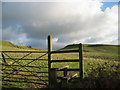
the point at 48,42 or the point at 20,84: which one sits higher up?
the point at 48,42

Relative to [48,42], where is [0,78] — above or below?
below

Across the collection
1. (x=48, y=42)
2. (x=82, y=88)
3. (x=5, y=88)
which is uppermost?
(x=48, y=42)

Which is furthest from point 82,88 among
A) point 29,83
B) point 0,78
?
point 0,78

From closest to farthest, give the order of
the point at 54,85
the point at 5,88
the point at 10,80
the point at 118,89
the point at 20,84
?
the point at 118,89 → the point at 54,85 → the point at 5,88 → the point at 20,84 → the point at 10,80

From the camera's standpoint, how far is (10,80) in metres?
10.7

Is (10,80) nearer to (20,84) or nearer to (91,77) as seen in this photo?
(20,84)

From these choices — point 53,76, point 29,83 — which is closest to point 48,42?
point 53,76

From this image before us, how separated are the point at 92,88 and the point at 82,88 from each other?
17.1 inches

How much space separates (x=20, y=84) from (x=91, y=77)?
17.2 ft

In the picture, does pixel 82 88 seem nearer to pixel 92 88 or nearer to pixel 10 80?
pixel 92 88

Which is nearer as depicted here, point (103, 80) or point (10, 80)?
point (103, 80)

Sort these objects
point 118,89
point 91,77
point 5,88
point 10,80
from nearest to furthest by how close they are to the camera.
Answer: point 118,89
point 91,77
point 5,88
point 10,80

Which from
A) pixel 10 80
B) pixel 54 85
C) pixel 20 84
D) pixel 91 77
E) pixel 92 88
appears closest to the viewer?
pixel 92 88

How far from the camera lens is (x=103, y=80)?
625 cm
